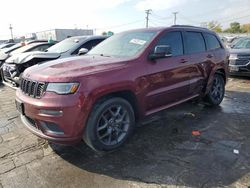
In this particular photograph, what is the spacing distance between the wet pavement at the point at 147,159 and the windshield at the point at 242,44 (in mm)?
6689

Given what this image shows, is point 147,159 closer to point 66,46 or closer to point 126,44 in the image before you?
point 126,44

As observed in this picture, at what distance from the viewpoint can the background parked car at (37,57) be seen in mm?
6496

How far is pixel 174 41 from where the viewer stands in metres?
4.58

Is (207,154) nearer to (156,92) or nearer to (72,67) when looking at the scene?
(156,92)

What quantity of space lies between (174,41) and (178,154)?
211 cm

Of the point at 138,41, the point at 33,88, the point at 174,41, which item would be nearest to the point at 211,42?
the point at 174,41

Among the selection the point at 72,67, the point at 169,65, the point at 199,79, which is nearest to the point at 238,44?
the point at 199,79

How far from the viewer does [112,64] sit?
3545mm

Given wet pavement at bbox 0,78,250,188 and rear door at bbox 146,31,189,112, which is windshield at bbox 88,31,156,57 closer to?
rear door at bbox 146,31,189,112

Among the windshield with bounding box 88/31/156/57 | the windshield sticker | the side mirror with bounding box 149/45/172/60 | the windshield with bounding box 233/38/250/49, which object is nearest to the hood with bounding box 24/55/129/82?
the windshield with bounding box 88/31/156/57

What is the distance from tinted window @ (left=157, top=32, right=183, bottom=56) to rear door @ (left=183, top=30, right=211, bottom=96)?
0.17m

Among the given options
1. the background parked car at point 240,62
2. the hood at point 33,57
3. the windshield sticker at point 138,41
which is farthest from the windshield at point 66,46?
the background parked car at point 240,62

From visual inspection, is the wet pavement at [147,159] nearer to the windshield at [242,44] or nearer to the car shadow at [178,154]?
the car shadow at [178,154]

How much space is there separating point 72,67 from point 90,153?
1271 millimetres
